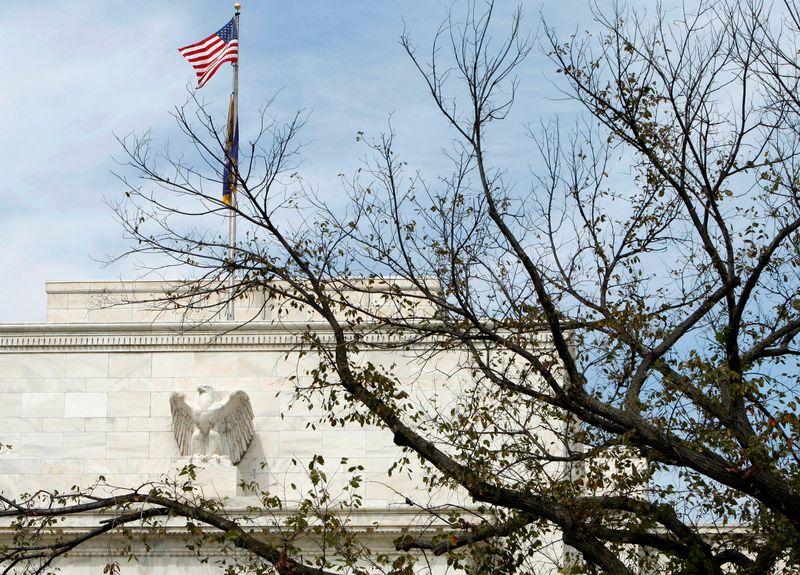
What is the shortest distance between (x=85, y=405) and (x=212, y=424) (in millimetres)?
2585

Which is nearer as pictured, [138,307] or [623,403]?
[623,403]

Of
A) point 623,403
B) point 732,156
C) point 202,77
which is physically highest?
point 202,77

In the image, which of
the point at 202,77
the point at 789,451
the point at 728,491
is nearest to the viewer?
the point at 789,451

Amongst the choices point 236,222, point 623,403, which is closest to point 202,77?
point 236,222

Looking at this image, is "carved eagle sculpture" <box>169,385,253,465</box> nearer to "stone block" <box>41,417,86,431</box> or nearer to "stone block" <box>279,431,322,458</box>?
"stone block" <box>279,431,322,458</box>

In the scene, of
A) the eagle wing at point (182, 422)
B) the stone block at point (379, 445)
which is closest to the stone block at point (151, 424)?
the eagle wing at point (182, 422)

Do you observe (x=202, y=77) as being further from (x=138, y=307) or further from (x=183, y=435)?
(x=183, y=435)

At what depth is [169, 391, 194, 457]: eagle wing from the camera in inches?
1098

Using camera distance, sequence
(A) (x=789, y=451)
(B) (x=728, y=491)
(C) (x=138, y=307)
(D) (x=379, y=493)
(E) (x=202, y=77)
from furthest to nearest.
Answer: (E) (x=202, y=77)
(C) (x=138, y=307)
(D) (x=379, y=493)
(B) (x=728, y=491)
(A) (x=789, y=451)

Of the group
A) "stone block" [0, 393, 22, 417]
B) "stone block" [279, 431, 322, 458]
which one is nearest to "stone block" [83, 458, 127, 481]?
"stone block" [0, 393, 22, 417]

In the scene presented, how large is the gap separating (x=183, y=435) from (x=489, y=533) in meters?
11.1

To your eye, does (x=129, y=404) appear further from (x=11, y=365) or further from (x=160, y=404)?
(x=11, y=365)

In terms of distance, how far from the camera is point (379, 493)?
92.6 ft

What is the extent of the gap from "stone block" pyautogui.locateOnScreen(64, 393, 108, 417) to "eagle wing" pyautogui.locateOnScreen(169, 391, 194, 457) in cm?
135
